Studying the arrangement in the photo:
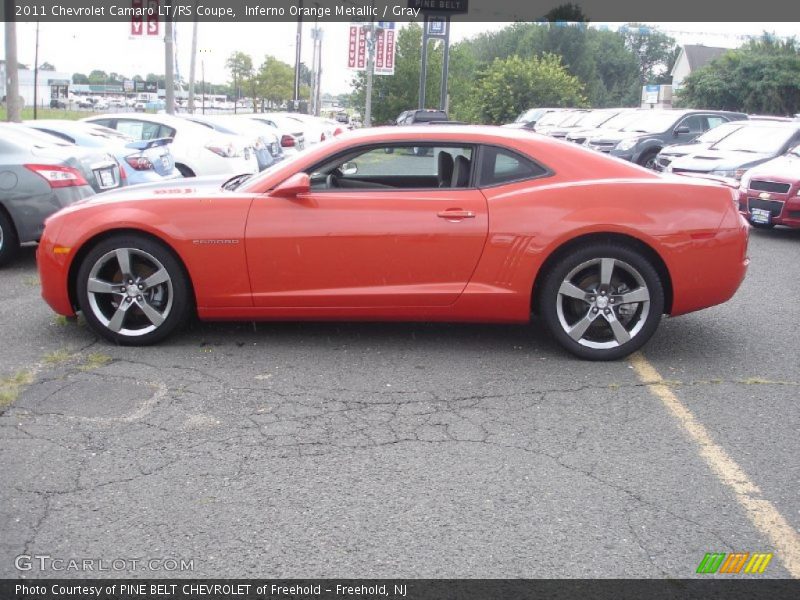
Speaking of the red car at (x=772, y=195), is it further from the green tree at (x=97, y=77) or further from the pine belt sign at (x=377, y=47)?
the green tree at (x=97, y=77)

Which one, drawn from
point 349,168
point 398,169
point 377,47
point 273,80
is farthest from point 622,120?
point 273,80

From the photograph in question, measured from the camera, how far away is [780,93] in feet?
171

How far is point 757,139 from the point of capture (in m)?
14.4

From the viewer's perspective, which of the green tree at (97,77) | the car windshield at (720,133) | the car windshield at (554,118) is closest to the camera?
the car windshield at (720,133)

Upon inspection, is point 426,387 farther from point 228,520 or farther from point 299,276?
point 228,520

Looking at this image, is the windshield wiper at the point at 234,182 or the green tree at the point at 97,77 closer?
the windshield wiper at the point at 234,182

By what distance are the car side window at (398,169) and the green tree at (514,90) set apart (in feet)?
144

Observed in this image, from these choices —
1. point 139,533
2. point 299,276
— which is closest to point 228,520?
point 139,533

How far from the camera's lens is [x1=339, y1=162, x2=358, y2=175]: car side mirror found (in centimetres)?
593

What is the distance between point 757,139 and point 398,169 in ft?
32.7

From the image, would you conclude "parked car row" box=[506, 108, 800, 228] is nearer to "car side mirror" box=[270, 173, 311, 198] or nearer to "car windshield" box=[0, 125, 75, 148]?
"car side mirror" box=[270, 173, 311, 198]

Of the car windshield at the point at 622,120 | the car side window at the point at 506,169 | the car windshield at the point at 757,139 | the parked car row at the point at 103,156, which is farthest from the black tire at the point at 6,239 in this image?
the car windshield at the point at 622,120

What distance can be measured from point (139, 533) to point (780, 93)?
55186 mm

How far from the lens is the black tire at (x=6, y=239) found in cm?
850
